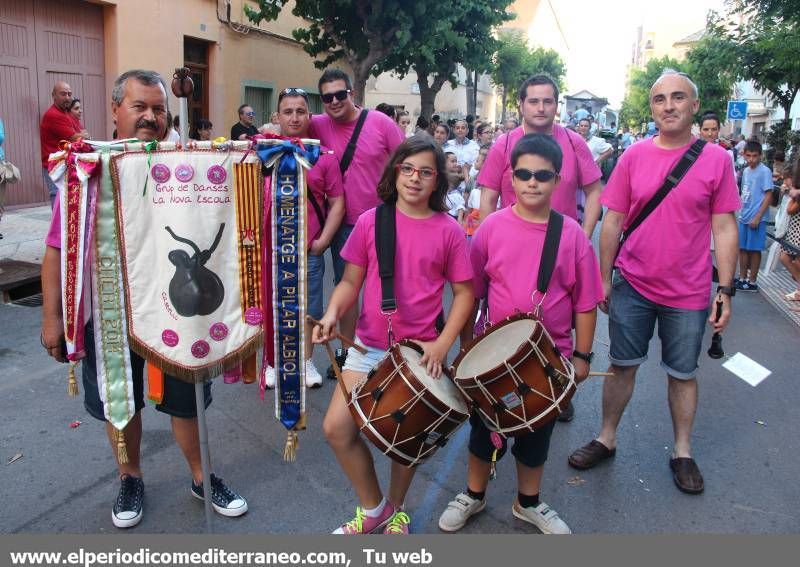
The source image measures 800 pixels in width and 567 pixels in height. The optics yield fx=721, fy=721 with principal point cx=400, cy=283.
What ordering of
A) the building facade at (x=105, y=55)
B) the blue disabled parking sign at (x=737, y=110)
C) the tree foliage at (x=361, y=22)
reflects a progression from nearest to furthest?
the building facade at (x=105, y=55)
the tree foliage at (x=361, y=22)
the blue disabled parking sign at (x=737, y=110)

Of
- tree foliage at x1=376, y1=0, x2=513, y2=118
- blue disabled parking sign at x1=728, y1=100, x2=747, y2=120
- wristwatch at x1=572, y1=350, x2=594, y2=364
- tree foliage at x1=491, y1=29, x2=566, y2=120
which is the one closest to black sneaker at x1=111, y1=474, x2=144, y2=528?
wristwatch at x1=572, y1=350, x2=594, y2=364

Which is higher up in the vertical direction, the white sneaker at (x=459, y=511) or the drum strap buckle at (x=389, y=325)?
the drum strap buckle at (x=389, y=325)

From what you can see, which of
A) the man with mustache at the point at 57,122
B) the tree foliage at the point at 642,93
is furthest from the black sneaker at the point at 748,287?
the tree foliage at the point at 642,93

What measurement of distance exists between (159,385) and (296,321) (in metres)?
0.67

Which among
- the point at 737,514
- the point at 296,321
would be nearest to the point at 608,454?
the point at 737,514

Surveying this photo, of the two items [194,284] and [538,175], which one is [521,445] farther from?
[194,284]

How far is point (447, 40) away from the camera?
15117 mm

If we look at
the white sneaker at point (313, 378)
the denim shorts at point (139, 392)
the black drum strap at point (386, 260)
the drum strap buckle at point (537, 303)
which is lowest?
the white sneaker at point (313, 378)

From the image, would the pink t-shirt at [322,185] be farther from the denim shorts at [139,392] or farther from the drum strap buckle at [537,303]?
the drum strap buckle at [537,303]

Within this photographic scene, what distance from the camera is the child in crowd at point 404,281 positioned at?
→ 2.97 meters

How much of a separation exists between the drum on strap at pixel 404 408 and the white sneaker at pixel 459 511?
60 centimetres

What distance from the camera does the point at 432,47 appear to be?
47.9 ft

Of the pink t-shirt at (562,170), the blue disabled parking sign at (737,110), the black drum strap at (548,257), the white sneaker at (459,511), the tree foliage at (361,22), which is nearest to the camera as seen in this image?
the black drum strap at (548,257)

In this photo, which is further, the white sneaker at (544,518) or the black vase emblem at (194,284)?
the white sneaker at (544,518)
